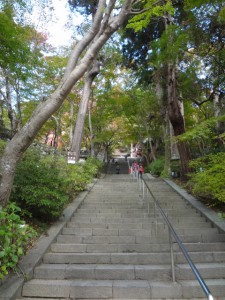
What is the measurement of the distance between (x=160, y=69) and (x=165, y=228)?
911cm

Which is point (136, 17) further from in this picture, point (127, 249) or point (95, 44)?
point (127, 249)

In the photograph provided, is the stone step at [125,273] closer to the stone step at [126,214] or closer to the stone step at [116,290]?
the stone step at [116,290]

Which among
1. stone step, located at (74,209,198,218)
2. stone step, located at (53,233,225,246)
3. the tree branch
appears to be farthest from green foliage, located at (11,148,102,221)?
the tree branch

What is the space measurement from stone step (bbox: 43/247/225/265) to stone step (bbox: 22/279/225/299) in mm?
666

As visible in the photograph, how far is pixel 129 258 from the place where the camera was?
4434mm

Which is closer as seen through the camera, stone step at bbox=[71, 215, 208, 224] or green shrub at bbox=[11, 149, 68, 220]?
green shrub at bbox=[11, 149, 68, 220]

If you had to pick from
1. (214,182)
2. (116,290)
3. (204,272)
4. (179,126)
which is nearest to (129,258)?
(116,290)

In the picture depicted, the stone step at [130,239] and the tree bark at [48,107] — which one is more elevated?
the tree bark at [48,107]

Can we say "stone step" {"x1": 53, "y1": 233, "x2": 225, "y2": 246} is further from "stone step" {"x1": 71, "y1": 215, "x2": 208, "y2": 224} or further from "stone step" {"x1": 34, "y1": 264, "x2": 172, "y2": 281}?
"stone step" {"x1": 34, "y1": 264, "x2": 172, "y2": 281}

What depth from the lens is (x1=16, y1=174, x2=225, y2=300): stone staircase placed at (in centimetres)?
361

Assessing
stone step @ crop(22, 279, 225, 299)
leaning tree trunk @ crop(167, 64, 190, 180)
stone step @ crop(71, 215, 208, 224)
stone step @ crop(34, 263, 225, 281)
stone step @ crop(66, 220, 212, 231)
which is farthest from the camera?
leaning tree trunk @ crop(167, 64, 190, 180)

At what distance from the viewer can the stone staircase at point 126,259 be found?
3.61 m

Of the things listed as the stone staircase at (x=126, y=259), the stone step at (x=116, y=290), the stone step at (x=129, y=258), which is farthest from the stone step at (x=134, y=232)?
the stone step at (x=116, y=290)

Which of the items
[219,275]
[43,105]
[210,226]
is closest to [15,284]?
[43,105]
